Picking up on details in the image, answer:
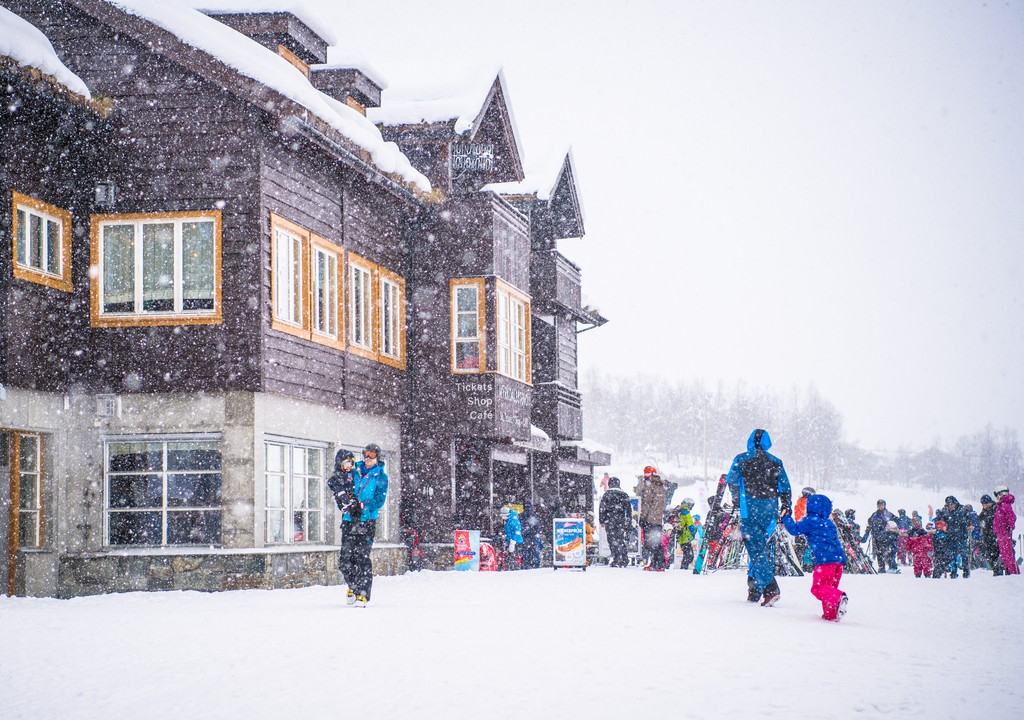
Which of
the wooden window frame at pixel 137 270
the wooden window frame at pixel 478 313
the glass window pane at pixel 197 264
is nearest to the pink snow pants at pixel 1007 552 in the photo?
the wooden window frame at pixel 478 313

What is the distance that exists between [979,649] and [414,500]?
15264mm

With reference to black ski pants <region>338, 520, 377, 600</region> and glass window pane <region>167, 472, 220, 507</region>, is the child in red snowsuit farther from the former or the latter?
black ski pants <region>338, 520, 377, 600</region>

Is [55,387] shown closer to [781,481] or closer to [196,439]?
[196,439]

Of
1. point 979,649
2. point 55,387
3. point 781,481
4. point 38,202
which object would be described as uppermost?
point 38,202

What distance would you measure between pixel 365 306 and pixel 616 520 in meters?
7.47

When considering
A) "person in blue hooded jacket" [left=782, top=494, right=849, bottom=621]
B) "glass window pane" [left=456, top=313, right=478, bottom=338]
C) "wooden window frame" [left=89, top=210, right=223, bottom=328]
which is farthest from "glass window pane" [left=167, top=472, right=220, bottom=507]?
"person in blue hooded jacket" [left=782, top=494, right=849, bottom=621]

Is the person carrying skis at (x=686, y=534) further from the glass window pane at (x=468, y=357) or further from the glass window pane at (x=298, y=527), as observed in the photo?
the glass window pane at (x=298, y=527)

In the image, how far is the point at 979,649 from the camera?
1062cm

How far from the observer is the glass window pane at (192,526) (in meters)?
17.8

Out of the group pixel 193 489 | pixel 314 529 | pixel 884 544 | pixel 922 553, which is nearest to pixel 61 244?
pixel 193 489

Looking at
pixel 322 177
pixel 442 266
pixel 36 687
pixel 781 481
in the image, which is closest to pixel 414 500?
pixel 442 266

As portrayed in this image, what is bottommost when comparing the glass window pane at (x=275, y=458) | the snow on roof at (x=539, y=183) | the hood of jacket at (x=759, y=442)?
the glass window pane at (x=275, y=458)

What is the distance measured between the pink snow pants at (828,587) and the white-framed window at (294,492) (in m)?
8.83

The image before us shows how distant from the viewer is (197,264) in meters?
18.0
